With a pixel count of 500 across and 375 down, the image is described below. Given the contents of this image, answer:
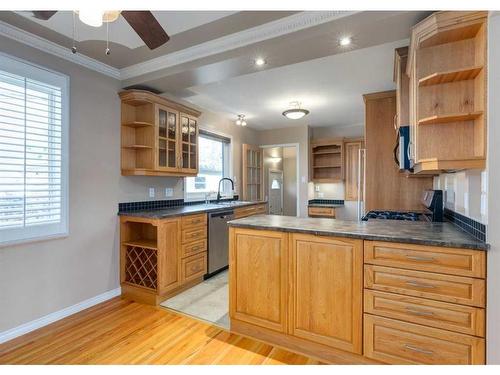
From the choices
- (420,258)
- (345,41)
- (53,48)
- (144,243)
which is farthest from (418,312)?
(53,48)

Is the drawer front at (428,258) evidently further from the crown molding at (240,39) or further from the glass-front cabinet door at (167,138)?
the glass-front cabinet door at (167,138)

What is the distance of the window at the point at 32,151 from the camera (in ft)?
7.23

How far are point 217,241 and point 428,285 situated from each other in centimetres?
257

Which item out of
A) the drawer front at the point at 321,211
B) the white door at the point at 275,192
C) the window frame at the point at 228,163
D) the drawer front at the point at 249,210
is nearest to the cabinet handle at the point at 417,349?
the drawer front at the point at 249,210

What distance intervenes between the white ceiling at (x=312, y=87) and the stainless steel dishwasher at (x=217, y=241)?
1708 millimetres

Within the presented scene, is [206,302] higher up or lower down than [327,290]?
lower down

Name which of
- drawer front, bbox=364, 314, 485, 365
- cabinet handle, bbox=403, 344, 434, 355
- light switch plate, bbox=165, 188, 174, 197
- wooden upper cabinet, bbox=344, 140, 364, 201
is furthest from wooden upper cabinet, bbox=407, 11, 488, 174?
wooden upper cabinet, bbox=344, 140, 364, 201

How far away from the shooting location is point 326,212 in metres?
5.51

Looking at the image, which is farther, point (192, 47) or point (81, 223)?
point (81, 223)

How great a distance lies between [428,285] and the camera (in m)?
1.61

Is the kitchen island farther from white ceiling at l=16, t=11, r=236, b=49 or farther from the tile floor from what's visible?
white ceiling at l=16, t=11, r=236, b=49

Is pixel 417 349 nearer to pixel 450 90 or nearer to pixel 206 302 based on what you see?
pixel 450 90

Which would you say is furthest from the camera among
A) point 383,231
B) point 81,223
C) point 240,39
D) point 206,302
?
point 206,302

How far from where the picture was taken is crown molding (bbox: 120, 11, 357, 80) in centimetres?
200
